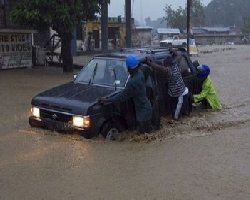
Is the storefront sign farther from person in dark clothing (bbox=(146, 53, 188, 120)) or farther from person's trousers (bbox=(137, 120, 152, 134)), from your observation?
person's trousers (bbox=(137, 120, 152, 134))

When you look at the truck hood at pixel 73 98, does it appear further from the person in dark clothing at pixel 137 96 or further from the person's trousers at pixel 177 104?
the person's trousers at pixel 177 104

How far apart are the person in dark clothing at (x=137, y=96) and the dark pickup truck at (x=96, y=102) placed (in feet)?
0.58

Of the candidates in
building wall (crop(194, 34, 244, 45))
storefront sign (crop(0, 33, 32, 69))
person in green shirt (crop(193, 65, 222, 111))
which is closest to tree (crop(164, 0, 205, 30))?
building wall (crop(194, 34, 244, 45))

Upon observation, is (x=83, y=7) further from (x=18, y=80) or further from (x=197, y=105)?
(x=197, y=105)

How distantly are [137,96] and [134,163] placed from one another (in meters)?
1.64

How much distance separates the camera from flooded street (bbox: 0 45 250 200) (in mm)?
6270

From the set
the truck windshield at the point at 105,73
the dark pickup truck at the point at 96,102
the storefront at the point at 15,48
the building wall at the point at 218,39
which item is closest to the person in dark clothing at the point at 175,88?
the dark pickup truck at the point at 96,102

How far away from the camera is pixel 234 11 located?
5655 inches

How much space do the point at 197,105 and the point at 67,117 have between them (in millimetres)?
4800

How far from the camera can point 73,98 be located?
8.70m

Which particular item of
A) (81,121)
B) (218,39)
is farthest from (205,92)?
(218,39)

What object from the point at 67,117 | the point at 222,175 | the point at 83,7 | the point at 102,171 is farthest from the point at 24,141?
Answer: the point at 83,7

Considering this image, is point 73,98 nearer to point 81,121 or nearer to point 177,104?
point 81,121

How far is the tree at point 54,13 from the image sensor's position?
21.1 meters
